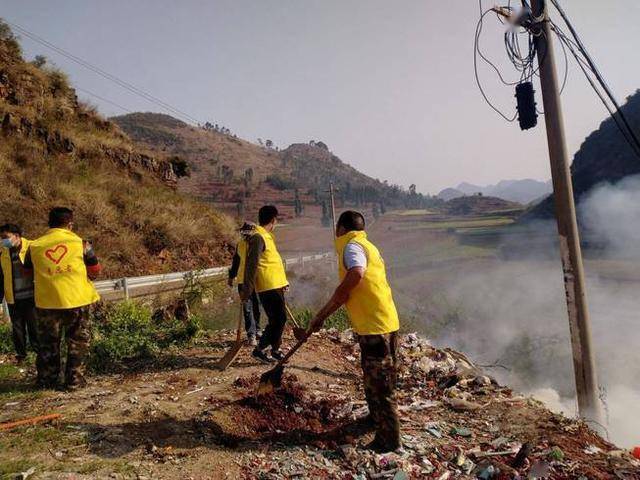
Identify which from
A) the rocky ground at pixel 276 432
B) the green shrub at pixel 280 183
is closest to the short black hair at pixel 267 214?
the rocky ground at pixel 276 432

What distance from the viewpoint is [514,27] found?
6.02 metres

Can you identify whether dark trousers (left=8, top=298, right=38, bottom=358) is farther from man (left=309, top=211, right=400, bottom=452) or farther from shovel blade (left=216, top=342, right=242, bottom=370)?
man (left=309, top=211, right=400, bottom=452)

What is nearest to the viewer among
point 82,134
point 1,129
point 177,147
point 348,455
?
point 348,455

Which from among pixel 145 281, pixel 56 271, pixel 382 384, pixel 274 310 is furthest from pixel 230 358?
pixel 145 281

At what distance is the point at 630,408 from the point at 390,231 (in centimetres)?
3558

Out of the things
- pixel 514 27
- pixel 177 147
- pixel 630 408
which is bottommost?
pixel 630 408

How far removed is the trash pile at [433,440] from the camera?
3256 millimetres

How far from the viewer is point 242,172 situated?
78375 millimetres

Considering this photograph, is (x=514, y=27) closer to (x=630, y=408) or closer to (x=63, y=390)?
(x=63, y=390)

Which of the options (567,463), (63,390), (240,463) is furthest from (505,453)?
(63,390)

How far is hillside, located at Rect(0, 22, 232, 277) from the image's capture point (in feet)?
42.4

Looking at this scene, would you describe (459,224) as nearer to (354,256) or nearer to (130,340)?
(130,340)

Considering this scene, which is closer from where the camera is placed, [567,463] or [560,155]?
[567,463]

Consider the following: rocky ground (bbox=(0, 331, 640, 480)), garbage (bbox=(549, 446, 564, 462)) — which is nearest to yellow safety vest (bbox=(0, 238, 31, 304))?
rocky ground (bbox=(0, 331, 640, 480))
